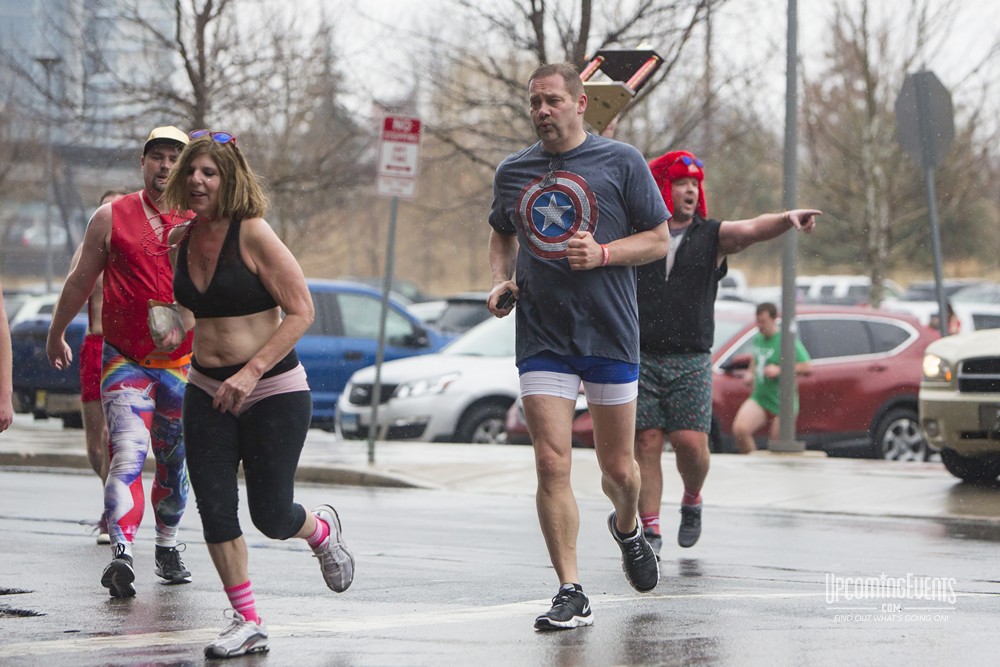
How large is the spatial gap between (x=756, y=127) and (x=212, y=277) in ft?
66.6

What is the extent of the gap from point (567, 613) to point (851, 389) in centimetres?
1039

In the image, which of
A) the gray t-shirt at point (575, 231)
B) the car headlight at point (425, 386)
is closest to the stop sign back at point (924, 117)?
the car headlight at point (425, 386)

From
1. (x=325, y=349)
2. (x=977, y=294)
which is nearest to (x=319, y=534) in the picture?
(x=325, y=349)

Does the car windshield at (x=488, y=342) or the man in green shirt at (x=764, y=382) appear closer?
the man in green shirt at (x=764, y=382)

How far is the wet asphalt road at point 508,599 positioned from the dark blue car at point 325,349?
7.98 meters

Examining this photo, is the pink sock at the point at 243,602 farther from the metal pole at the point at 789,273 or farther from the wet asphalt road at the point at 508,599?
the metal pole at the point at 789,273

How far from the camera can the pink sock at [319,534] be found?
6281 mm

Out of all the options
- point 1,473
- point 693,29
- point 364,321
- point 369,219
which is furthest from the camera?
point 369,219

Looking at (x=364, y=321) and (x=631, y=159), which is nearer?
(x=631, y=159)

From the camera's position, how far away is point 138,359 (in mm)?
7375

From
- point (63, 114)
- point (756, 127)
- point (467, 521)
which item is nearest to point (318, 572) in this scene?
point (467, 521)

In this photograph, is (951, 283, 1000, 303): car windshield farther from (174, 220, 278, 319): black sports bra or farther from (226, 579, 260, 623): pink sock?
(226, 579, 260, 623): pink sock

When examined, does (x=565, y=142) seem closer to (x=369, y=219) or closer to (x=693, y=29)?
(x=693, y=29)

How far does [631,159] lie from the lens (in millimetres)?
6367
